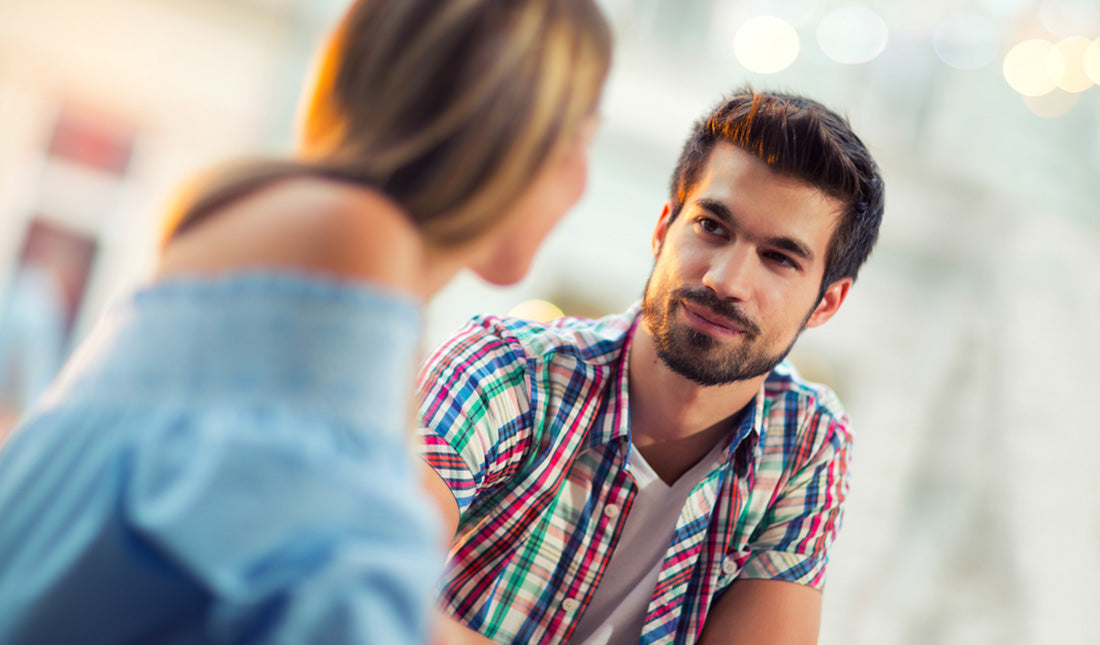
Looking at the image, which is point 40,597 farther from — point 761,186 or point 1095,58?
point 1095,58

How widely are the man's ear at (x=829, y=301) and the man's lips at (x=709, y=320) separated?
0.26 metres

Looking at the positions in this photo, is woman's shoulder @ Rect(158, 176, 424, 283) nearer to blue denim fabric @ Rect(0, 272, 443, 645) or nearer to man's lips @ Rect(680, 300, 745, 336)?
blue denim fabric @ Rect(0, 272, 443, 645)

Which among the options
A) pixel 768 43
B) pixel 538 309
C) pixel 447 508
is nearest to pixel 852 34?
pixel 768 43

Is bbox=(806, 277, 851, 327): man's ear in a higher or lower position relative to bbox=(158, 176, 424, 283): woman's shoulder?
higher

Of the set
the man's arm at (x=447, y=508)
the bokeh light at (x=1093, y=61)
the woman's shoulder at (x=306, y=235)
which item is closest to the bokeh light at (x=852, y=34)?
the bokeh light at (x=1093, y=61)

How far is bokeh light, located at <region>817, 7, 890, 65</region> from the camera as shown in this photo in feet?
12.8

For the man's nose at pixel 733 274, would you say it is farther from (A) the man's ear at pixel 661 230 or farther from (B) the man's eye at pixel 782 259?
(A) the man's ear at pixel 661 230

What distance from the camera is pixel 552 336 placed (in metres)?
1.33

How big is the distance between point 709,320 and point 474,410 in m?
0.44

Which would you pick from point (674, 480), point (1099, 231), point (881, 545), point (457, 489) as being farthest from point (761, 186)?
point (1099, 231)

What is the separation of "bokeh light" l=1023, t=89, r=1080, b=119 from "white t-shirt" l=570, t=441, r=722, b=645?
122 inches

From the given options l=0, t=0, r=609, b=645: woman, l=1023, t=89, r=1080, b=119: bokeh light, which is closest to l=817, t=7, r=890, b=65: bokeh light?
l=1023, t=89, r=1080, b=119: bokeh light

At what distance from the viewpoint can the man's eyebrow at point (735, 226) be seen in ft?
4.63

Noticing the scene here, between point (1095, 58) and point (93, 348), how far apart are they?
383 centimetres
